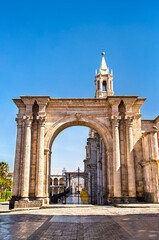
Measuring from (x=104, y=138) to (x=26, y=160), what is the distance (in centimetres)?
597

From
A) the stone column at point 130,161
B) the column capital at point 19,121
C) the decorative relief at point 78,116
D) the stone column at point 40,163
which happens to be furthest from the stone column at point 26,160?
the stone column at point 130,161

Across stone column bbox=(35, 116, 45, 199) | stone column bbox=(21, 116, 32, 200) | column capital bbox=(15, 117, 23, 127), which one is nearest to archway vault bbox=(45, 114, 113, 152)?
stone column bbox=(35, 116, 45, 199)

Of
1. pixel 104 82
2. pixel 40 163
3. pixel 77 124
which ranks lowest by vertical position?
A: pixel 40 163

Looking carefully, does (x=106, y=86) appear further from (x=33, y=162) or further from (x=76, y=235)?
(x=76, y=235)

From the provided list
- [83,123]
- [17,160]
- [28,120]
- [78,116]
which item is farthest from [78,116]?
[17,160]

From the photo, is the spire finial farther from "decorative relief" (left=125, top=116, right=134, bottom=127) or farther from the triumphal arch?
"decorative relief" (left=125, top=116, right=134, bottom=127)

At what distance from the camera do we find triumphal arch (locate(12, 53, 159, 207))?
16000mm

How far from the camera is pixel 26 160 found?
16.4m

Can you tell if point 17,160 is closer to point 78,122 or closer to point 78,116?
point 78,122

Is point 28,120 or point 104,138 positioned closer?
point 28,120

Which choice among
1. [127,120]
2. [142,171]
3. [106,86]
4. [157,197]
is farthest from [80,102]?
[106,86]

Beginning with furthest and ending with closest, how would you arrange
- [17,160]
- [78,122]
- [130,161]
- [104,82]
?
[104,82] → [78,122] → [17,160] → [130,161]

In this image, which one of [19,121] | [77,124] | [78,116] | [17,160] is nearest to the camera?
[17,160]

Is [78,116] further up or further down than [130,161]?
further up
